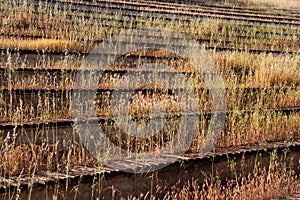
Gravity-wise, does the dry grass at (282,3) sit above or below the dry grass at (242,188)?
above

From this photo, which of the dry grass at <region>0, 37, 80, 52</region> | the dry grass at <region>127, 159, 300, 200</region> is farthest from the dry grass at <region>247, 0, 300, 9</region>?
the dry grass at <region>127, 159, 300, 200</region>

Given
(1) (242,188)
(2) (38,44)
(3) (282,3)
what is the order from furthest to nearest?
(3) (282,3) → (2) (38,44) → (1) (242,188)

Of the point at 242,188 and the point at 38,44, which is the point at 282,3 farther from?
the point at 242,188

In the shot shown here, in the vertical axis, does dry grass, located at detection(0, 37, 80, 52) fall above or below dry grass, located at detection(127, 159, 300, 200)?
above

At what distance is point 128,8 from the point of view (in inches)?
802

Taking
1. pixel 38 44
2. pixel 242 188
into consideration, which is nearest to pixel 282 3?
pixel 38 44

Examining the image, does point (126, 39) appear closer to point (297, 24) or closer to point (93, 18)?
point (93, 18)

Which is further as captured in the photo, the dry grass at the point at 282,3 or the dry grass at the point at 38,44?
the dry grass at the point at 282,3

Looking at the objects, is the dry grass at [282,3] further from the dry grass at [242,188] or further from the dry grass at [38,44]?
the dry grass at [242,188]

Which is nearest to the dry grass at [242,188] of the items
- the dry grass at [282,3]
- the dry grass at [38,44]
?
the dry grass at [38,44]

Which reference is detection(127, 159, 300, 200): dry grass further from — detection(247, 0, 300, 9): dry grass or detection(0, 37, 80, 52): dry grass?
detection(247, 0, 300, 9): dry grass

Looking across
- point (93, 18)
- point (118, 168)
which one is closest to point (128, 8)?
point (93, 18)

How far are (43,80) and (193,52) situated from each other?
4474 millimetres

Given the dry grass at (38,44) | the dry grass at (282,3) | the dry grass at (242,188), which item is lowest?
the dry grass at (242,188)
